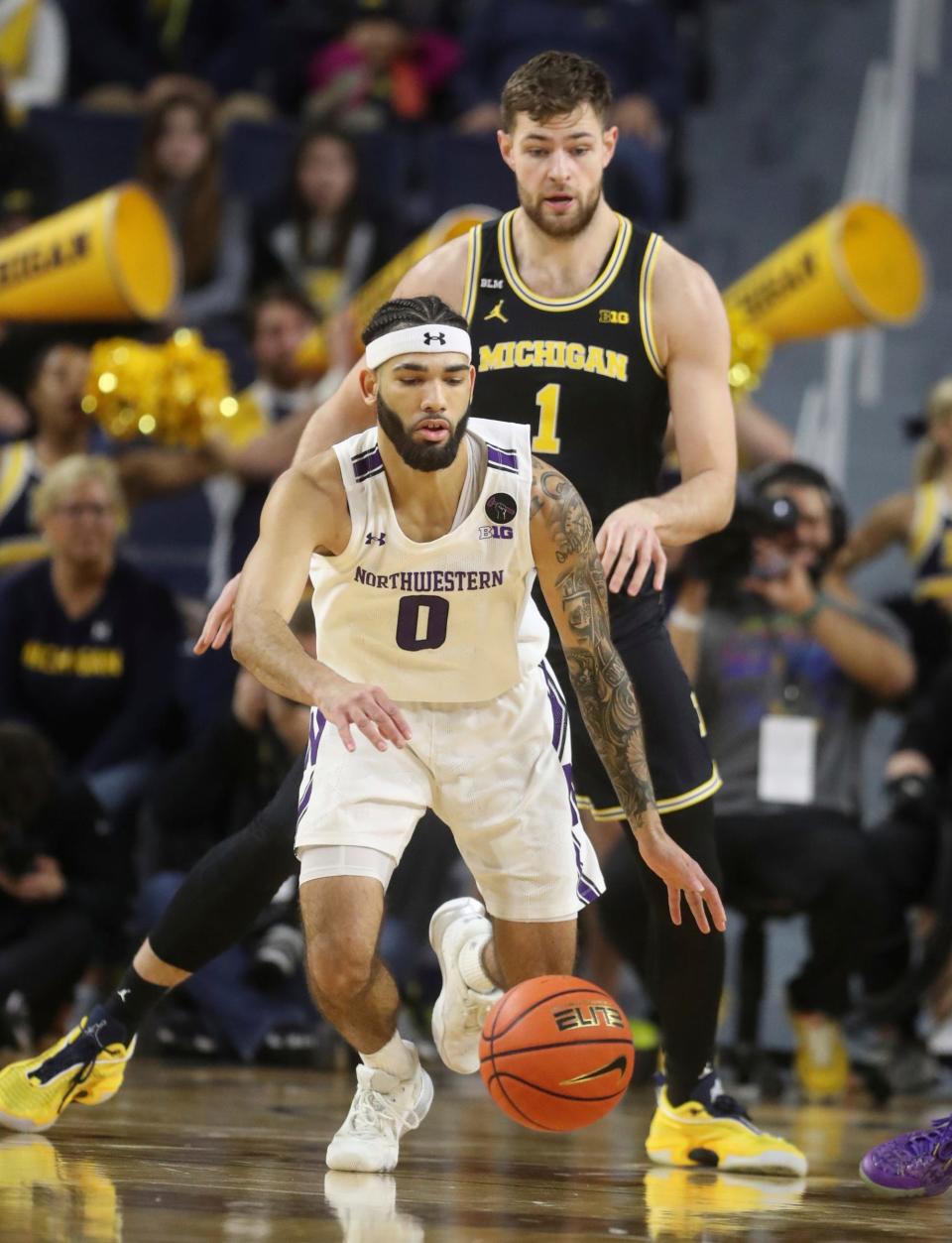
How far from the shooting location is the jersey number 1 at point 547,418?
15.0 feet

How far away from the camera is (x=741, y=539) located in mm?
6832

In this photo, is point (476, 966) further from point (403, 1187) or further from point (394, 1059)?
point (403, 1187)

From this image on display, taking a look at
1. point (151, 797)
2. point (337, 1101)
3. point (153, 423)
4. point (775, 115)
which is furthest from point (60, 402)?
point (775, 115)

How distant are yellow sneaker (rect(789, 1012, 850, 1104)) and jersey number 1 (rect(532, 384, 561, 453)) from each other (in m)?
2.86

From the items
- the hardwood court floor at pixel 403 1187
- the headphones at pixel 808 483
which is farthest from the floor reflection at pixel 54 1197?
the headphones at pixel 808 483

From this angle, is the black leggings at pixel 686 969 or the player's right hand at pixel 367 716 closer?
the player's right hand at pixel 367 716

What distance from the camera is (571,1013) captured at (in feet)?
13.1

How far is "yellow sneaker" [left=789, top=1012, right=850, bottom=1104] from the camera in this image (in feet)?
22.1

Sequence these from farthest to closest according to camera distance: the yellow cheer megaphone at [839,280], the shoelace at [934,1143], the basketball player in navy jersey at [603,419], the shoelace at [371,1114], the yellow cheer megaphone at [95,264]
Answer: the yellow cheer megaphone at [839,280] < the yellow cheer megaphone at [95,264] < the basketball player in navy jersey at [603,419] < the shoelace at [371,1114] < the shoelace at [934,1143]

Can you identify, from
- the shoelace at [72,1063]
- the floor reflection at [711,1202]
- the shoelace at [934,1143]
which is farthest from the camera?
the shoelace at [72,1063]

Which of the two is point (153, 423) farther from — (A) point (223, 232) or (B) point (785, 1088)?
(B) point (785, 1088)

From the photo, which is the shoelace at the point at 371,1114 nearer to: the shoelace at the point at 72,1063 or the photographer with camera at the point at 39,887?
the shoelace at the point at 72,1063

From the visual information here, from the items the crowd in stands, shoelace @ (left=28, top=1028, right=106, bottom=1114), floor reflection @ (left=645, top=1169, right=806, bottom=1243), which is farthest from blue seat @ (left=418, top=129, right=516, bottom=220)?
floor reflection @ (left=645, top=1169, right=806, bottom=1243)

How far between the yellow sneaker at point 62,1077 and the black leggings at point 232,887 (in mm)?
270
